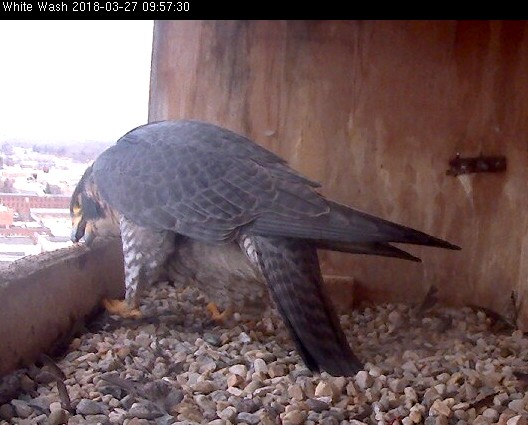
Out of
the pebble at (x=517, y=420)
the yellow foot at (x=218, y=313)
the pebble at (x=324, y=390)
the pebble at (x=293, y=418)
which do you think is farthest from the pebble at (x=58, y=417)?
the pebble at (x=517, y=420)

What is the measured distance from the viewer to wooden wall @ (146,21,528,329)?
Answer: 277 centimetres

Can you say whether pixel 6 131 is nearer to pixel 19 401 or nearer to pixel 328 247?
pixel 19 401

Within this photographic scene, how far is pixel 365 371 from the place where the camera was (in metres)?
1.96

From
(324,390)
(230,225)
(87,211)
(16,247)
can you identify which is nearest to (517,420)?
(324,390)

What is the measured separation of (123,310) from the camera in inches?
99.5

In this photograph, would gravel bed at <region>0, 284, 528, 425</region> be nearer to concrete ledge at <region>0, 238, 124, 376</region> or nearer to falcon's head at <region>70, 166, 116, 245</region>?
concrete ledge at <region>0, 238, 124, 376</region>

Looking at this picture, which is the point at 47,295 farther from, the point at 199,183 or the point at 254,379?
the point at 254,379

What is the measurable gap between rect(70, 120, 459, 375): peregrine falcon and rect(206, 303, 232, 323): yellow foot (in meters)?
0.06

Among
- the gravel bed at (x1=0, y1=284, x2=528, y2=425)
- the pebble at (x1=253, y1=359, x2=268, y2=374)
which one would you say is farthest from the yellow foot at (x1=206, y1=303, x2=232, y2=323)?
the pebble at (x1=253, y1=359, x2=268, y2=374)

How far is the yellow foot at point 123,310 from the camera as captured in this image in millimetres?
2514

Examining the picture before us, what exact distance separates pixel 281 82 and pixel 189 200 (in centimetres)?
85

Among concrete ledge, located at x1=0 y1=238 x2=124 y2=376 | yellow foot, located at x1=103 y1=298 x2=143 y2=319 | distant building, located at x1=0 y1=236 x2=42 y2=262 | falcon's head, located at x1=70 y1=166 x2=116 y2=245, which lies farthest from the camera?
falcon's head, located at x1=70 y1=166 x2=116 y2=245

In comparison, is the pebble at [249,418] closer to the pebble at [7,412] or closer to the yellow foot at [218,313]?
the pebble at [7,412]

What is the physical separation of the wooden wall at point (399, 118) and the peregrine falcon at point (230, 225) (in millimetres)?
467
